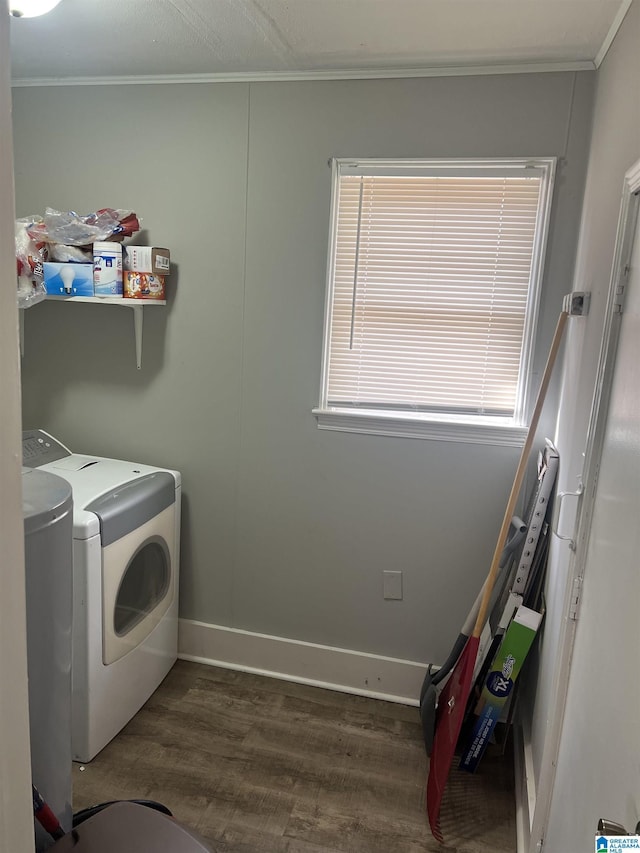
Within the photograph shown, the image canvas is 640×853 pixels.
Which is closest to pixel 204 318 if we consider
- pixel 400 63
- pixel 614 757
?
pixel 400 63

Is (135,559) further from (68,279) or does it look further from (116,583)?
(68,279)

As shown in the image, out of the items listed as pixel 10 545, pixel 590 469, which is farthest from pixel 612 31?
pixel 10 545

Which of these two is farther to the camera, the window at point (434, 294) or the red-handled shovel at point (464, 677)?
the window at point (434, 294)

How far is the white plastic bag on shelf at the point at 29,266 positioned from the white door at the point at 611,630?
6.66ft

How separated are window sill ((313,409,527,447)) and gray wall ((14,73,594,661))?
38 millimetres

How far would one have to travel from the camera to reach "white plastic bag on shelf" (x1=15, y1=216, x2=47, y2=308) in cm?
231

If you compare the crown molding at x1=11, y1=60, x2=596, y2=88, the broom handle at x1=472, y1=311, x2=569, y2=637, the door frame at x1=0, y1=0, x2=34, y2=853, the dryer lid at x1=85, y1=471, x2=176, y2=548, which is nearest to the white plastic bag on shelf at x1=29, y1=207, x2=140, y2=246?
the crown molding at x1=11, y1=60, x2=596, y2=88

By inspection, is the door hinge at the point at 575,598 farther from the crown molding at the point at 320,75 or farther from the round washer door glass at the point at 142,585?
the crown molding at the point at 320,75

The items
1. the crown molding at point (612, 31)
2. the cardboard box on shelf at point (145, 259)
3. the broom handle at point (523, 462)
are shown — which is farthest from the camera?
the cardboard box on shelf at point (145, 259)

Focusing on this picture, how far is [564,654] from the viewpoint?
1473mm

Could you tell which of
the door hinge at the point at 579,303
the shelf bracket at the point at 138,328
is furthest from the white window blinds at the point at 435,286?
the shelf bracket at the point at 138,328

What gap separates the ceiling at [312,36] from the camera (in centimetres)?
171

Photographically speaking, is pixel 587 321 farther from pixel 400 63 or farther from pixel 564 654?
pixel 400 63

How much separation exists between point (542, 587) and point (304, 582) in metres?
0.95
